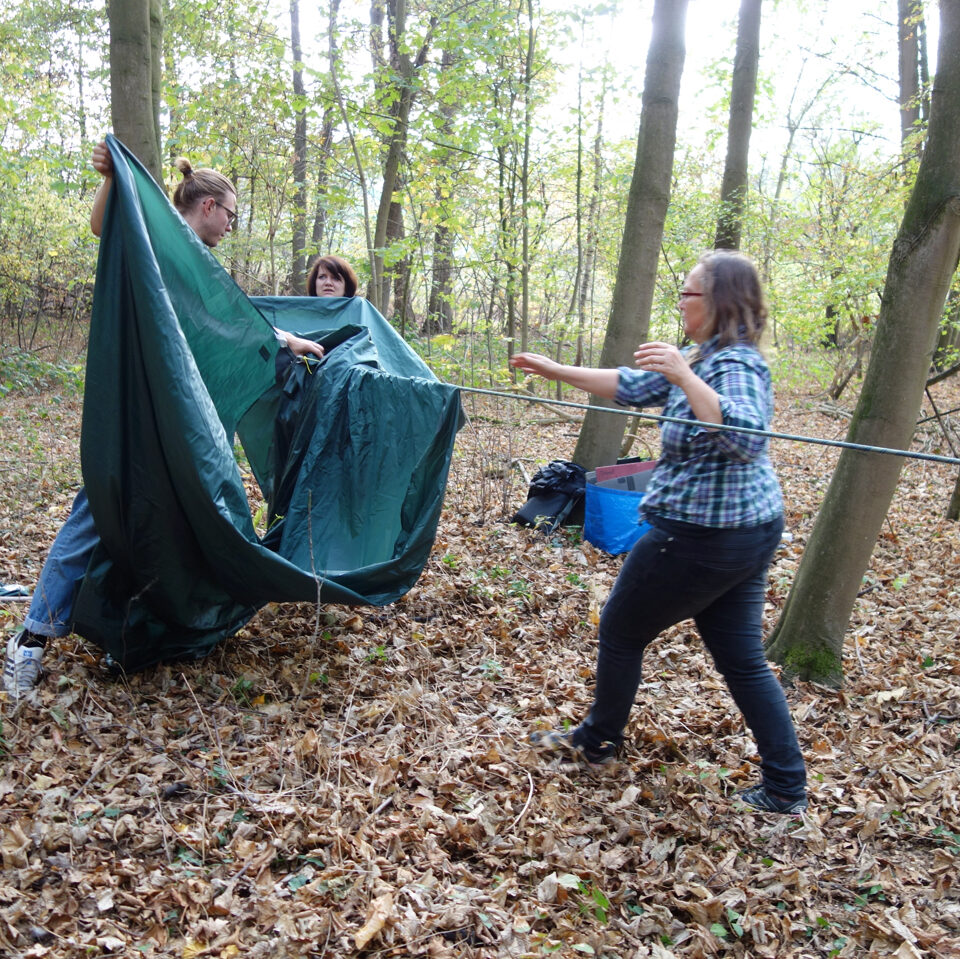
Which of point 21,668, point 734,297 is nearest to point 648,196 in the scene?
point 734,297

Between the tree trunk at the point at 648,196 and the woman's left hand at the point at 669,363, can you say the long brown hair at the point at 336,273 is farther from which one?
the woman's left hand at the point at 669,363

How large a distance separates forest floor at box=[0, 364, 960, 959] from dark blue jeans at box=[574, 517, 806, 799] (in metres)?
0.30

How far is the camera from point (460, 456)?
7.06 m

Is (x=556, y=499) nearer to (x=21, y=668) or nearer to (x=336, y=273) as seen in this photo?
(x=336, y=273)

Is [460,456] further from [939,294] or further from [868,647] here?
[939,294]

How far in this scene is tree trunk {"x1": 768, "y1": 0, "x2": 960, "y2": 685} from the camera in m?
2.97

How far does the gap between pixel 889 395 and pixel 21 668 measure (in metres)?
3.49

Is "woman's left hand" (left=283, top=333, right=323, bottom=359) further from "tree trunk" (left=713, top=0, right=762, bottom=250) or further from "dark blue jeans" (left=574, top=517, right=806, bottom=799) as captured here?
"tree trunk" (left=713, top=0, right=762, bottom=250)

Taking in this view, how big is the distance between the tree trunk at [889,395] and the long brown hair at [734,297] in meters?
1.22

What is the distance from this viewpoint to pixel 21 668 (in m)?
2.59

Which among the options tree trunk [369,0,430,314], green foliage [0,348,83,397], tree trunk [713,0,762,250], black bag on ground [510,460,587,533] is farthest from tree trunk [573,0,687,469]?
green foliage [0,348,83,397]

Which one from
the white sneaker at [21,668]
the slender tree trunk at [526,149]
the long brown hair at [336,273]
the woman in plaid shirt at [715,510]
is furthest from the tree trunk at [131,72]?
the slender tree trunk at [526,149]

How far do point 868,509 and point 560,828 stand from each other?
191cm

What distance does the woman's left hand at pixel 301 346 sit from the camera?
3244 mm
